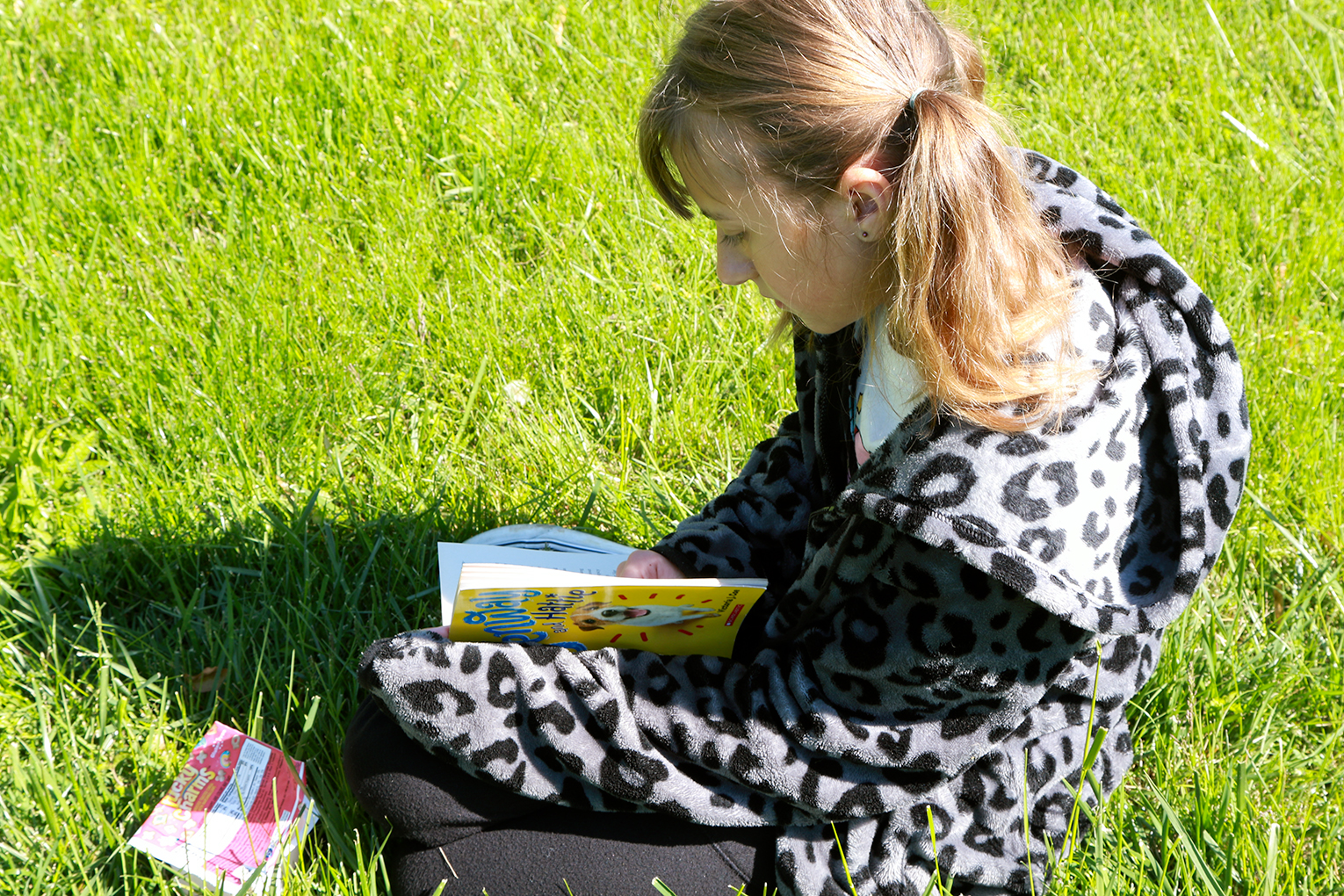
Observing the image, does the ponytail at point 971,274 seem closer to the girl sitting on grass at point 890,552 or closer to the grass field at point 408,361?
the girl sitting on grass at point 890,552

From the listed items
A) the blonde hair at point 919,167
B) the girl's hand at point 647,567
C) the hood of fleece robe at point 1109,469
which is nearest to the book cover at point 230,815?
the girl's hand at point 647,567

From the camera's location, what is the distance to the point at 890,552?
1426mm

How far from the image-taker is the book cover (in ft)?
5.63

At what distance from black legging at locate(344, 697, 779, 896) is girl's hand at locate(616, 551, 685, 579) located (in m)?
0.44

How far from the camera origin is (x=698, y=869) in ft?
5.35

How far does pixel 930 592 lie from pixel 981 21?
3290mm

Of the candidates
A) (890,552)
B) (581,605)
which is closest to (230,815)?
(581,605)

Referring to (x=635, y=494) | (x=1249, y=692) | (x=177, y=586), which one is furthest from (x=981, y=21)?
(x=177, y=586)

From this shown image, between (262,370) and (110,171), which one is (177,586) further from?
(110,171)

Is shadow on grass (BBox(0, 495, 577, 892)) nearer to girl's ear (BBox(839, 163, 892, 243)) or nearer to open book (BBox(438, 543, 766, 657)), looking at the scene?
open book (BBox(438, 543, 766, 657))

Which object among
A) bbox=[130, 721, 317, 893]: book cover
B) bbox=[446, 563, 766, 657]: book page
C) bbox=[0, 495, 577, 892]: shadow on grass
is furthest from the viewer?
bbox=[0, 495, 577, 892]: shadow on grass

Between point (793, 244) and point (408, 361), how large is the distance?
1.53m

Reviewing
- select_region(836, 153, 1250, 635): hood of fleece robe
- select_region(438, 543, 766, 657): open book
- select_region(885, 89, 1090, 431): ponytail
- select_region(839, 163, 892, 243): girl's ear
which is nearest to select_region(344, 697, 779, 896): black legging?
select_region(438, 543, 766, 657): open book

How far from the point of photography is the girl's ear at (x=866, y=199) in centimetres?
137
